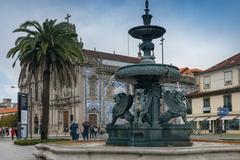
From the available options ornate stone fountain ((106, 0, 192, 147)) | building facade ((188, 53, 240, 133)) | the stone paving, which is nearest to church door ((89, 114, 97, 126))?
building facade ((188, 53, 240, 133))

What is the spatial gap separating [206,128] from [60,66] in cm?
2673

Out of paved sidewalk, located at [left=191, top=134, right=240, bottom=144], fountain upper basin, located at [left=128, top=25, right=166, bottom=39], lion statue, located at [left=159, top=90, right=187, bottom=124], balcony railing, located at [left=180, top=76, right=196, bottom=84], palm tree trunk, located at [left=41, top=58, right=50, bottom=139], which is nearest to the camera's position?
lion statue, located at [left=159, top=90, right=187, bottom=124]

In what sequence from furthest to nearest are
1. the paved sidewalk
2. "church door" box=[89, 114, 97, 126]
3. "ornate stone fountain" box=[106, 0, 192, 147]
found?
"church door" box=[89, 114, 97, 126] < the paved sidewalk < "ornate stone fountain" box=[106, 0, 192, 147]

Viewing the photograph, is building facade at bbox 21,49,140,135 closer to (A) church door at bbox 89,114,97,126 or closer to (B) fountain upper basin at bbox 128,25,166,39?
(A) church door at bbox 89,114,97,126

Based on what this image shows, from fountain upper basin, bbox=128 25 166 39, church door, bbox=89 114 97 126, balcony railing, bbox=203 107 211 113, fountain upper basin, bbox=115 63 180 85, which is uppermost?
fountain upper basin, bbox=128 25 166 39

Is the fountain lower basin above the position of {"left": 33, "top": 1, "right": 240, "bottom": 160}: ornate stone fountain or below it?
below

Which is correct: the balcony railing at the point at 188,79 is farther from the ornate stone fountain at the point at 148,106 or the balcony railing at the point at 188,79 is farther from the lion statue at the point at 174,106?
the lion statue at the point at 174,106

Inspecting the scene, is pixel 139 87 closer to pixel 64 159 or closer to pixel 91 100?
pixel 64 159

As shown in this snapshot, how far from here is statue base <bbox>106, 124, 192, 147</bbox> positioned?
45.8ft

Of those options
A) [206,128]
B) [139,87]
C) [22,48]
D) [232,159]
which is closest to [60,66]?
[22,48]

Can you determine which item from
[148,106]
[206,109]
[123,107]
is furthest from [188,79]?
[148,106]

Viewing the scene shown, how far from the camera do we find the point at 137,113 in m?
14.6

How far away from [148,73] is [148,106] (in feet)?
3.88

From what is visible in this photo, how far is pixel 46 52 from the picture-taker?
30.5m
